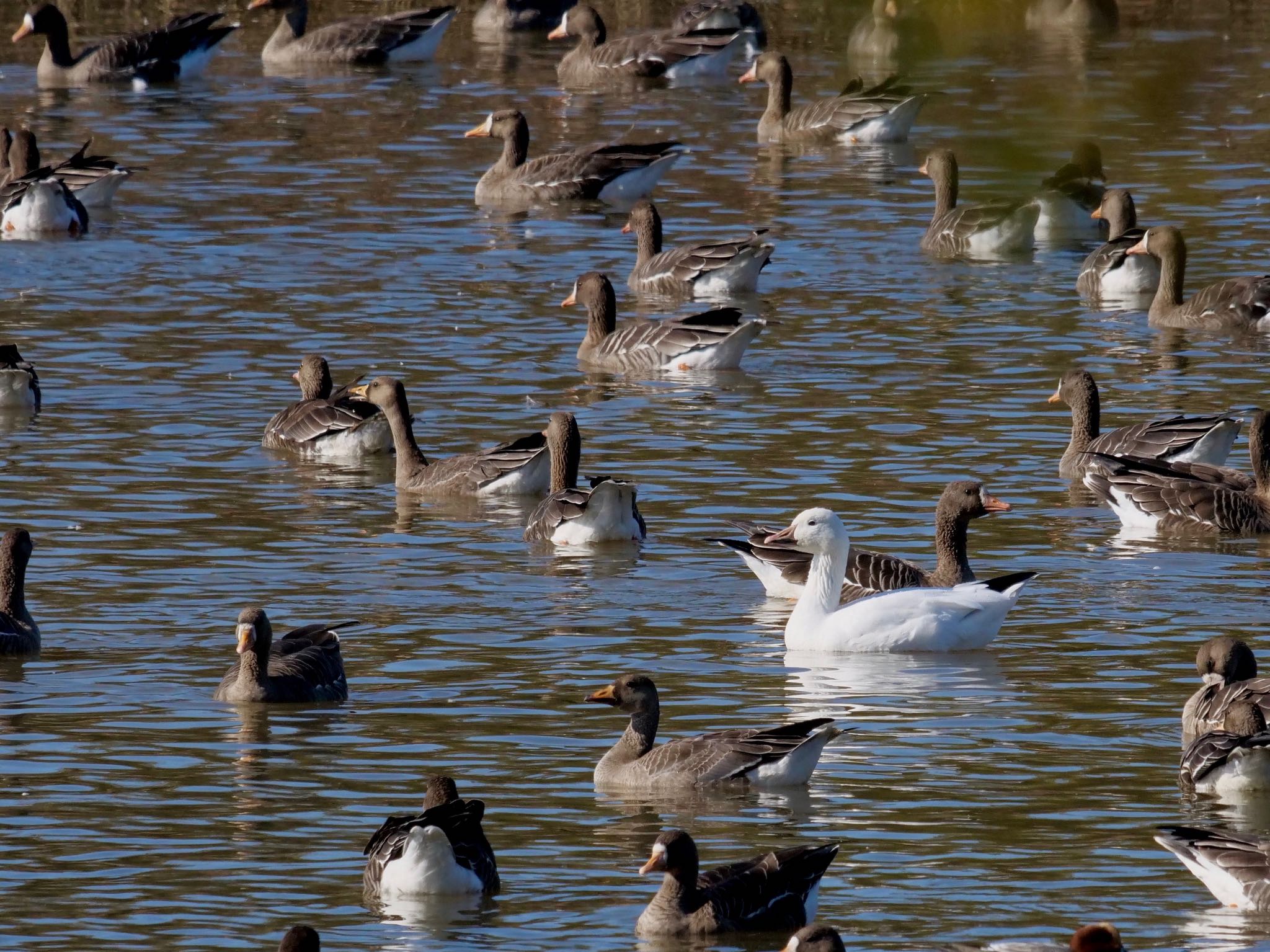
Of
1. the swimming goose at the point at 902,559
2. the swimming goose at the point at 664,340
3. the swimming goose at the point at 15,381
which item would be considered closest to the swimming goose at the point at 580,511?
the swimming goose at the point at 902,559

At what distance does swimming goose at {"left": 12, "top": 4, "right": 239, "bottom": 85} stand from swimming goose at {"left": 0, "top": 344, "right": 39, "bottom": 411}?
2056 centimetres

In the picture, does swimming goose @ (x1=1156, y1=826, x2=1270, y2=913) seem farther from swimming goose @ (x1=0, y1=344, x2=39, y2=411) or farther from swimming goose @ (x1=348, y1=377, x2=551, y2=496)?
swimming goose @ (x1=0, y1=344, x2=39, y2=411)

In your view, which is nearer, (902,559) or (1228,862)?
(1228,862)

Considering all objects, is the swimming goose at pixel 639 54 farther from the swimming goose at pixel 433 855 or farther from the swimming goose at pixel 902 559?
A: the swimming goose at pixel 433 855

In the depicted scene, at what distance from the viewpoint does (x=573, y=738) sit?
1222 centimetres

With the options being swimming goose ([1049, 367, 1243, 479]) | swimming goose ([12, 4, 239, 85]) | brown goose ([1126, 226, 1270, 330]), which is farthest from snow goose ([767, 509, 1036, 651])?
swimming goose ([12, 4, 239, 85])

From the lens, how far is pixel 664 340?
74.1 ft

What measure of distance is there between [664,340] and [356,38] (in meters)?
21.2

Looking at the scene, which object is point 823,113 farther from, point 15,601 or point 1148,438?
point 15,601

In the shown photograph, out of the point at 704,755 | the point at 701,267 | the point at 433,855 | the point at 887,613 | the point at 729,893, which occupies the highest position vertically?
the point at 433,855

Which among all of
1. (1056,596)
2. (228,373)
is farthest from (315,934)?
(228,373)

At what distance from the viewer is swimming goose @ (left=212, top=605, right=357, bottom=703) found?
12531mm

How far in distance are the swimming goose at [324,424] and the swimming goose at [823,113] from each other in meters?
16.1

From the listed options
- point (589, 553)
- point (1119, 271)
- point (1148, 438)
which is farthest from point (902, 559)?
point (1119, 271)
